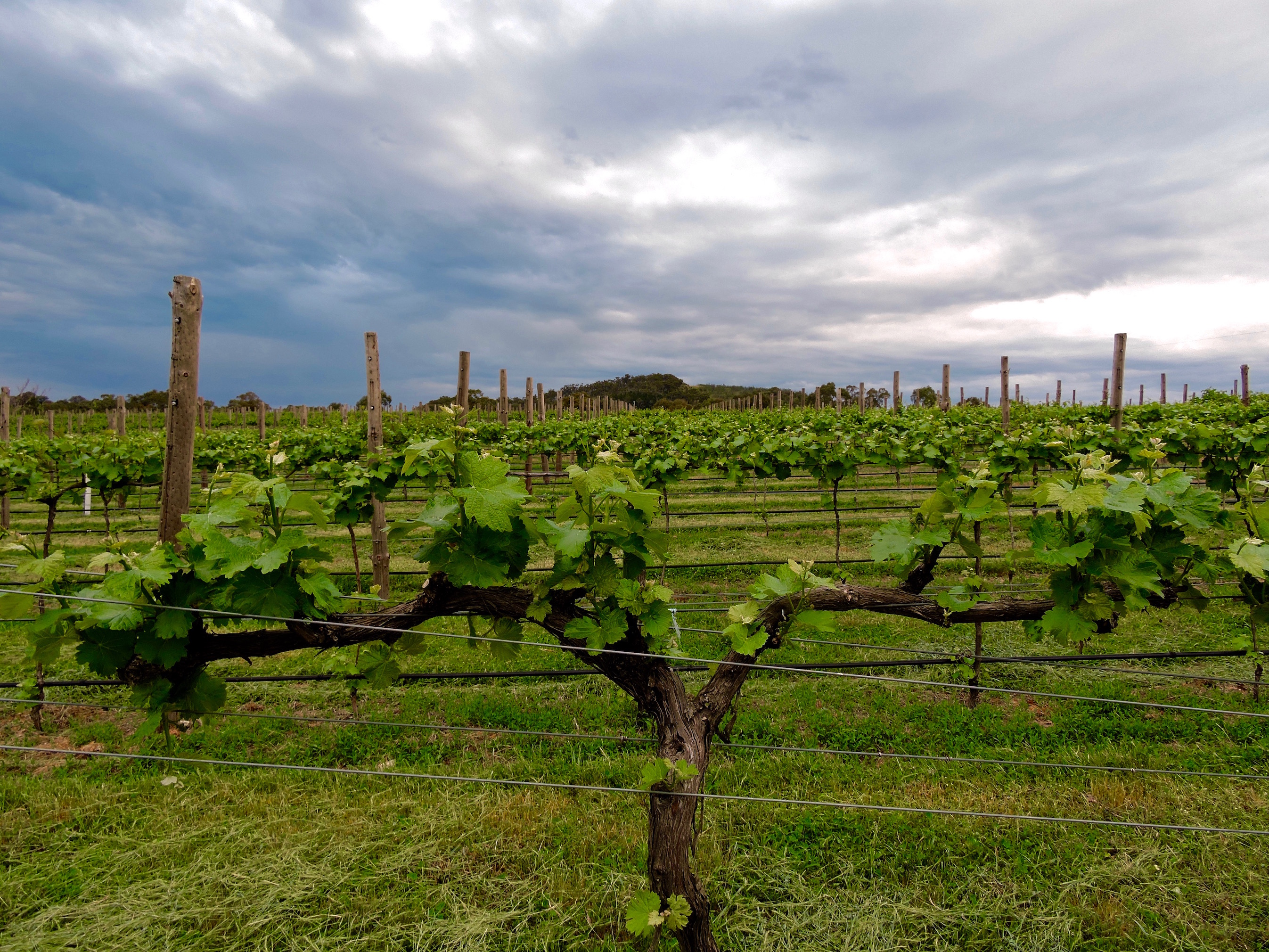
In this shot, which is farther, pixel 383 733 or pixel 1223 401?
pixel 1223 401

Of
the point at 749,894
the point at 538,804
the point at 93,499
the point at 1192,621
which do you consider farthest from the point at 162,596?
the point at 93,499

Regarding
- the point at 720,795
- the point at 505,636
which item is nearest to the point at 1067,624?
the point at 720,795

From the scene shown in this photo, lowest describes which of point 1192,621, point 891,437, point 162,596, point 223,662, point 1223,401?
point 223,662

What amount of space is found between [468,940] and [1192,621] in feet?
22.7

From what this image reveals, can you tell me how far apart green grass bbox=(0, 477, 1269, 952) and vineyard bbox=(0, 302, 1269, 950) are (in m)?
0.02

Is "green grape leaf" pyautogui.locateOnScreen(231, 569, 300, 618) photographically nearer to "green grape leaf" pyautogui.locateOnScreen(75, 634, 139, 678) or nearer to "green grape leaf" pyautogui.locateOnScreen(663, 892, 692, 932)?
"green grape leaf" pyautogui.locateOnScreen(75, 634, 139, 678)

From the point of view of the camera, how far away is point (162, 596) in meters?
2.16

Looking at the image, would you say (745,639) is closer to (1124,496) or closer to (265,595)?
(1124,496)

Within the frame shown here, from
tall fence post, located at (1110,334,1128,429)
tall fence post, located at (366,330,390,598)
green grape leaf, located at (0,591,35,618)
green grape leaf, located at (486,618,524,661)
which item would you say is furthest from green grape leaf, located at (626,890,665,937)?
tall fence post, located at (1110,334,1128,429)

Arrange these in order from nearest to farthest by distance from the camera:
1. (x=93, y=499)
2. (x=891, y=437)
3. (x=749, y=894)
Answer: (x=749, y=894) → (x=891, y=437) → (x=93, y=499)

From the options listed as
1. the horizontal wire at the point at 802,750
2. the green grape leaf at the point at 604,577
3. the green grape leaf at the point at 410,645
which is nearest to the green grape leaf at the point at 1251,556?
the horizontal wire at the point at 802,750

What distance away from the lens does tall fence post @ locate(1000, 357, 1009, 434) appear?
11375 millimetres

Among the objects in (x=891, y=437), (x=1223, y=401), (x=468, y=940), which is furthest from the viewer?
(x=1223, y=401)

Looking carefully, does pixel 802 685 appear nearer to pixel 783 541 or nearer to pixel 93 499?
pixel 783 541
